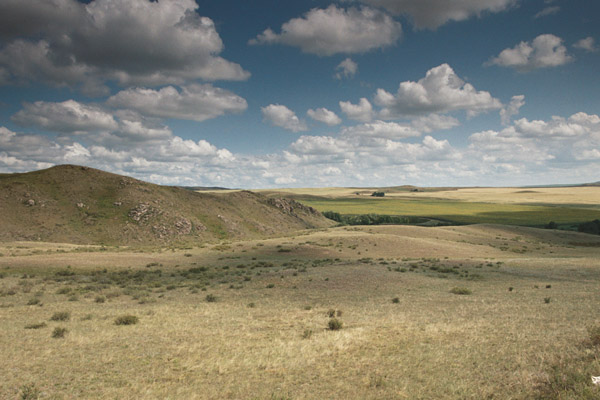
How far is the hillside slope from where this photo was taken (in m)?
74.0

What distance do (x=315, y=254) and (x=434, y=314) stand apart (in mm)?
33791

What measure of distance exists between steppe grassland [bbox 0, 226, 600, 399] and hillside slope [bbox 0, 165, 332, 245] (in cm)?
4852

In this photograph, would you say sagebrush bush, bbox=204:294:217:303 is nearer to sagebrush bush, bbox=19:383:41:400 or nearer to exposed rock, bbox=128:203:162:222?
sagebrush bush, bbox=19:383:41:400

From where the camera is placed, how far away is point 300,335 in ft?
45.4

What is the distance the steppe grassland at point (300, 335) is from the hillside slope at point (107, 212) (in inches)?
1910

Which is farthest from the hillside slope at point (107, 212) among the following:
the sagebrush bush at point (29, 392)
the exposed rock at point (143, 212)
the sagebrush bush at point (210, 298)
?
the sagebrush bush at point (29, 392)

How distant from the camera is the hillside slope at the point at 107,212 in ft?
243

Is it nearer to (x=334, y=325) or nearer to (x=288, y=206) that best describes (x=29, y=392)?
(x=334, y=325)

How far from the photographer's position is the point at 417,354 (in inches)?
446

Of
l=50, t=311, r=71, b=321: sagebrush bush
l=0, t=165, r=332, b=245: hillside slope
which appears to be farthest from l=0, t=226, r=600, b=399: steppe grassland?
l=0, t=165, r=332, b=245: hillside slope

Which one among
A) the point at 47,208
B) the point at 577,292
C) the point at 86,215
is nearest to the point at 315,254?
the point at 577,292

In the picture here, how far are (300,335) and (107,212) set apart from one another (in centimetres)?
8414

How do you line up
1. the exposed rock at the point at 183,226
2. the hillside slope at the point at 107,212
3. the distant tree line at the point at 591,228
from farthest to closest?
the distant tree line at the point at 591,228
the exposed rock at the point at 183,226
the hillside slope at the point at 107,212

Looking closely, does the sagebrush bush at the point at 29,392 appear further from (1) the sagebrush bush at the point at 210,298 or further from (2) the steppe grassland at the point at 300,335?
(1) the sagebrush bush at the point at 210,298
